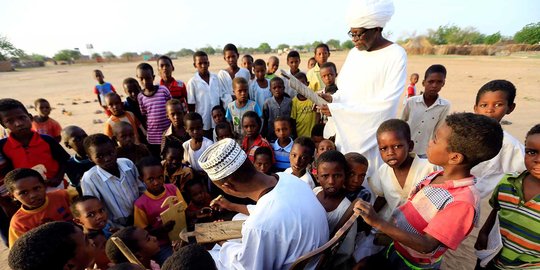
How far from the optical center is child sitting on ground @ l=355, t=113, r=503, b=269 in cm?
158

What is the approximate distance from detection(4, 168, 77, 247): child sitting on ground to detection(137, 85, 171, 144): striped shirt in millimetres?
1945

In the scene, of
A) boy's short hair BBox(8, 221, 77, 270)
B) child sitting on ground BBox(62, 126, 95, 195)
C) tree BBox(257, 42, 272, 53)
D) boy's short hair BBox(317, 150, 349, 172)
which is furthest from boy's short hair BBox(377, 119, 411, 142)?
tree BBox(257, 42, 272, 53)

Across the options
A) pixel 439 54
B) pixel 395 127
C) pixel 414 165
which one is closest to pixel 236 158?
pixel 395 127

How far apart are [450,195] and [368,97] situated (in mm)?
1471

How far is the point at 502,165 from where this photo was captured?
2.50 meters

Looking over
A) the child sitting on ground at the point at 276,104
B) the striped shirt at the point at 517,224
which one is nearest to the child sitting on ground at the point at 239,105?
the child sitting on ground at the point at 276,104

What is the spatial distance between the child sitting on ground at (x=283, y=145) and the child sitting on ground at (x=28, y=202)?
2563mm

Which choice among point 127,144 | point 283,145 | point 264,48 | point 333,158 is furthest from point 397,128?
point 264,48

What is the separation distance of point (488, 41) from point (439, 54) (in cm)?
1763

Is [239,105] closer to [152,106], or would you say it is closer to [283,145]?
[283,145]

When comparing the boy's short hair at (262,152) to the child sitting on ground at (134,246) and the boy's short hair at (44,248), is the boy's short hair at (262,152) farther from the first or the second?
the boy's short hair at (44,248)

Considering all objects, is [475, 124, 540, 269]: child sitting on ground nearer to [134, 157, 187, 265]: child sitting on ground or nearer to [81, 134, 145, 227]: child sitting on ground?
[134, 157, 187, 265]: child sitting on ground

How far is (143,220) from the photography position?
2.88m

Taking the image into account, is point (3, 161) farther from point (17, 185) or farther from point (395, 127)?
point (395, 127)
